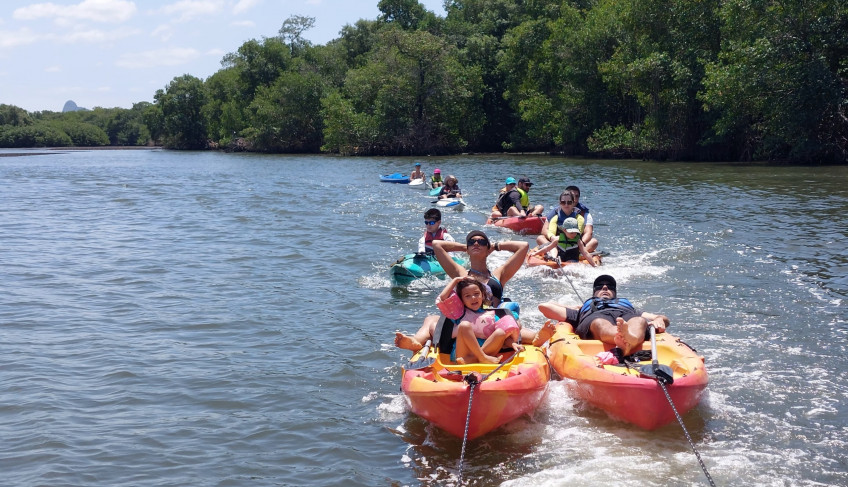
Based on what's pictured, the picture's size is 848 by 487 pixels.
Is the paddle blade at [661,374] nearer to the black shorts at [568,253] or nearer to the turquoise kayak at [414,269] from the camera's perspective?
the turquoise kayak at [414,269]

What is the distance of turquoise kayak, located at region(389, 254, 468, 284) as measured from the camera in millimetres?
11484

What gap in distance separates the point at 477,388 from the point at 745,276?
739 cm

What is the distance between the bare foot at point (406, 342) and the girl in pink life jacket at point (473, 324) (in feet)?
1.25

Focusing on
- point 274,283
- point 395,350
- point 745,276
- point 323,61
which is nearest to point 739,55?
point 745,276

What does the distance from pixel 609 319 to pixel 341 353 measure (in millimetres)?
2924

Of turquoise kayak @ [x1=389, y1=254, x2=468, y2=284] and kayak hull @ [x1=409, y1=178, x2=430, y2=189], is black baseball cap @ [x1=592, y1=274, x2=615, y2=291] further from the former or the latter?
kayak hull @ [x1=409, y1=178, x2=430, y2=189]

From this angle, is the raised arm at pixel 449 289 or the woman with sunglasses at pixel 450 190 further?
the woman with sunglasses at pixel 450 190

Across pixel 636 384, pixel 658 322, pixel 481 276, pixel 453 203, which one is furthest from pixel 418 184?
pixel 636 384

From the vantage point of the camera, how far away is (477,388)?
19.0ft

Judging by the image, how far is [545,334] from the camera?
7070mm

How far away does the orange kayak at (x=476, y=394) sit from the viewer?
229 inches

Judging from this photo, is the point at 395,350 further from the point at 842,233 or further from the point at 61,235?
the point at 61,235

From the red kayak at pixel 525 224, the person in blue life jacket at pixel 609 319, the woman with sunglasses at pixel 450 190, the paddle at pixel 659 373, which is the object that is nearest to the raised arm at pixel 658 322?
the person in blue life jacket at pixel 609 319

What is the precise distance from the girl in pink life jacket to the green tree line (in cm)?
2488
